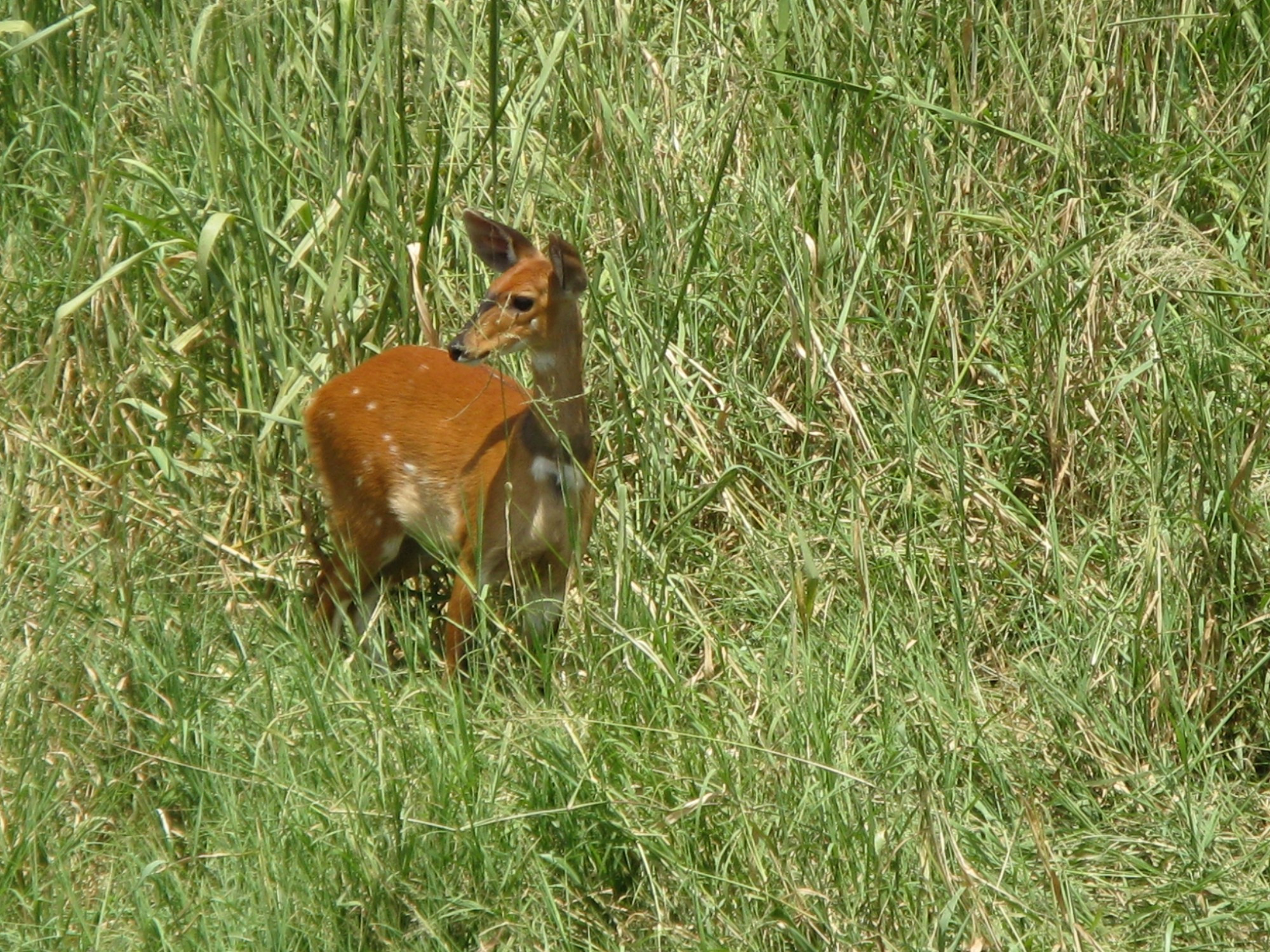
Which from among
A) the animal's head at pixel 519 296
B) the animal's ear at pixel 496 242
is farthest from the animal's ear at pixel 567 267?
the animal's ear at pixel 496 242

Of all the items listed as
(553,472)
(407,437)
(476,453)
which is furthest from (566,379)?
(407,437)

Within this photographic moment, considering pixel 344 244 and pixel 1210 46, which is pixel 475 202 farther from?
pixel 1210 46

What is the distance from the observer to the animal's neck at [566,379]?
15.7ft

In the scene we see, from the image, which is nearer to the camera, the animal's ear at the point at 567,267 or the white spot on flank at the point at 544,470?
the animal's ear at the point at 567,267

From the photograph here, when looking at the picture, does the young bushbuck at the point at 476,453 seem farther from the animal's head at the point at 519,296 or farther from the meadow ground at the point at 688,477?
the meadow ground at the point at 688,477

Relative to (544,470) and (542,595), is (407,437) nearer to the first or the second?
(544,470)

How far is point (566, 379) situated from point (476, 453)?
412 millimetres

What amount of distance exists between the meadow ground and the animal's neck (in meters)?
0.20

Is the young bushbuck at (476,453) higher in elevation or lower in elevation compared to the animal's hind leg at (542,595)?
higher

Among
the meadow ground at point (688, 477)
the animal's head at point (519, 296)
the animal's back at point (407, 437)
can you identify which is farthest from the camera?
the animal's back at point (407, 437)

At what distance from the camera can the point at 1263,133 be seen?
16.8ft

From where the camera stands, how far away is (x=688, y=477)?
5031 mm

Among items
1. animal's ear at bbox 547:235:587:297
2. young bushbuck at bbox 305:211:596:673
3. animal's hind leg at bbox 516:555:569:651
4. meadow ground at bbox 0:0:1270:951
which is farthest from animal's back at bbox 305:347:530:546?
animal's ear at bbox 547:235:587:297

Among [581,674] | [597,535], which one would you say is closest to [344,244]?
[597,535]
